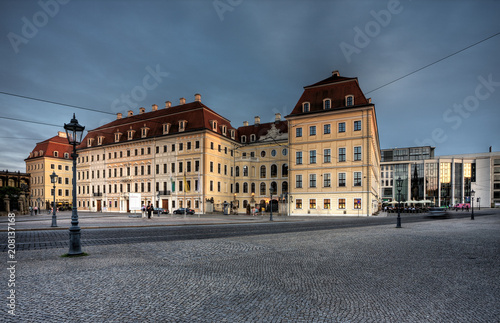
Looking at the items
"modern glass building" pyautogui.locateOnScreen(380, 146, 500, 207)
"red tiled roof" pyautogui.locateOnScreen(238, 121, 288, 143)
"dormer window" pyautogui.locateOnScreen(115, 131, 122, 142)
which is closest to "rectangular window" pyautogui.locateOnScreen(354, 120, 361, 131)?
"red tiled roof" pyautogui.locateOnScreen(238, 121, 288, 143)

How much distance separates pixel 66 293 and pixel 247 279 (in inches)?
137

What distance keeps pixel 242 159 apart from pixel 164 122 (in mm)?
17124

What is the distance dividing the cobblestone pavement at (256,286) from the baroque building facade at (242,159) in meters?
31.0

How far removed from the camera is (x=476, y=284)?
6410 mm

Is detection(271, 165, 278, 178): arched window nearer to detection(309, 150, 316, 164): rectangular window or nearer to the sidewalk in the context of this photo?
detection(309, 150, 316, 164): rectangular window

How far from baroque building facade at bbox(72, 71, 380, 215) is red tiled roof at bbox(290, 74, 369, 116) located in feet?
0.52

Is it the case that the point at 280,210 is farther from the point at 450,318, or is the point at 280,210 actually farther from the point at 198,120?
the point at 450,318

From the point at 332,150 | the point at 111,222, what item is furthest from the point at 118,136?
the point at 332,150

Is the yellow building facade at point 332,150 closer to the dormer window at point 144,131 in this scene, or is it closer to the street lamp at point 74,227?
the dormer window at point 144,131

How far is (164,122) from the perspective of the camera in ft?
Result: 194

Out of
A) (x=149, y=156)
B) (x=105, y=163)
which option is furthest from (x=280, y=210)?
(x=105, y=163)

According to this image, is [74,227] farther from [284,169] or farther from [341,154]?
[284,169]

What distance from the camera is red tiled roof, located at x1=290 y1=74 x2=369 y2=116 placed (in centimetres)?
4588

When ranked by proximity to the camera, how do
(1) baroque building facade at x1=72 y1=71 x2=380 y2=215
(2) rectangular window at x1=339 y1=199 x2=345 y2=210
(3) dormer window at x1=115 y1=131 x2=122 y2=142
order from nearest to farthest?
(2) rectangular window at x1=339 y1=199 x2=345 y2=210, (1) baroque building facade at x1=72 y1=71 x2=380 y2=215, (3) dormer window at x1=115 y1=131 x2=122 y2=142
